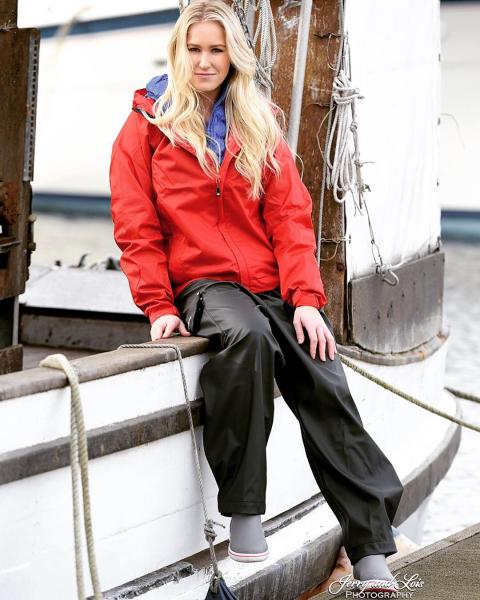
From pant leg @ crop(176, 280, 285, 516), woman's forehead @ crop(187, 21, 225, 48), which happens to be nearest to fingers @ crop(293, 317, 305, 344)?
pant leg @ crop(176, 280, 285, 516)

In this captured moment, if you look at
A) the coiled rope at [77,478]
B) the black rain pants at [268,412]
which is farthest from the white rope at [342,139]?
the coiled rope at [77,478]

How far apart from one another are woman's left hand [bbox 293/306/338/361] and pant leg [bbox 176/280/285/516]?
0.40ft

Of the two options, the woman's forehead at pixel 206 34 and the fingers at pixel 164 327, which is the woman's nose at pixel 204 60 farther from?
the fingers at pixel 164 327

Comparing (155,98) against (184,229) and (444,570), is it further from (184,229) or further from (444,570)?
(444,570)

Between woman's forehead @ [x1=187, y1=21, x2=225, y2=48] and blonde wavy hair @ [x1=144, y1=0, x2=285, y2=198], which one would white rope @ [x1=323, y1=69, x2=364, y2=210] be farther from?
Answer: woman's forehead @ [x1=187, y1=21, x2=225, y2=48]

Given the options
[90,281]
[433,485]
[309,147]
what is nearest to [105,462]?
[309,147]

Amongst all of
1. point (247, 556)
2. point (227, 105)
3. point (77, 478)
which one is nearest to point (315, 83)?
point (227, 105)

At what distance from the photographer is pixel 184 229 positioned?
3598 mm

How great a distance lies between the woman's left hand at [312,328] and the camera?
3590 millimetres

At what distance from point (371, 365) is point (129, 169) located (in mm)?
1644

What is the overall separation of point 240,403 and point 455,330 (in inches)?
419

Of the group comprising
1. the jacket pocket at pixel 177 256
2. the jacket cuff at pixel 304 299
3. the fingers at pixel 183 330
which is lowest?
the fingers at pixel 183 330

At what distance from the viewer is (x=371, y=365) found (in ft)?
16.0

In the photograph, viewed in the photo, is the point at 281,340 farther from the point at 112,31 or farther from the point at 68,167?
the point at 68,167
